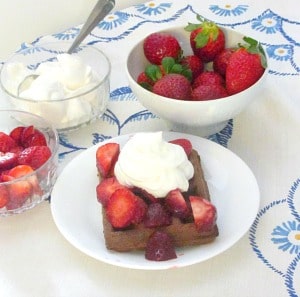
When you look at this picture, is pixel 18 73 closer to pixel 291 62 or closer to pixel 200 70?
pixel 200 70

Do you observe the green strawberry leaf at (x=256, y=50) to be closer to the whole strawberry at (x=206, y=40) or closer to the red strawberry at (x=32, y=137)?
the whole strawberry at (x=206, y=40)

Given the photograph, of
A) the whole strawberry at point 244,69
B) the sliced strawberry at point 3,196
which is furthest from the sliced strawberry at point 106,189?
the whole strawberry at point 244,69

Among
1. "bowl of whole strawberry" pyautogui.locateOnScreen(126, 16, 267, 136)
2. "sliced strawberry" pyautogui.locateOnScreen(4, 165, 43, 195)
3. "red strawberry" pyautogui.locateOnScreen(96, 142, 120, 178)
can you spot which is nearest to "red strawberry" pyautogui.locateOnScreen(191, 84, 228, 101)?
"bowl of whole strawberry" pyautogui.locateOnScreen(126, 16, 267, 136)

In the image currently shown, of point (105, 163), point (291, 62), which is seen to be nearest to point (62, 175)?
point (105, 163)

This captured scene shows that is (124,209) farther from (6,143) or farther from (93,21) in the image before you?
(93,21)

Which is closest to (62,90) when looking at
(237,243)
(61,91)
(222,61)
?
(61,91)

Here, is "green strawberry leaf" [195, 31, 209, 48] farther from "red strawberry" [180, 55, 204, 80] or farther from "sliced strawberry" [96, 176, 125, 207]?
"sliced strawberry" [96, 176, 125, 207]

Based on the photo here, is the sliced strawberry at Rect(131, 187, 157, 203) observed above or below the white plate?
above
